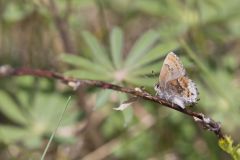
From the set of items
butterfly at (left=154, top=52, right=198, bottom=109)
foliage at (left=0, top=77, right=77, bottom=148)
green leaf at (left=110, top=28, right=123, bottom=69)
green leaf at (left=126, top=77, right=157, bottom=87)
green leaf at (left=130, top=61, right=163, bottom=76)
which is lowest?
butterfly at (left=154, top=52, right=198, bottom=109)

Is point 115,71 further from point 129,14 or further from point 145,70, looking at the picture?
point 129,14

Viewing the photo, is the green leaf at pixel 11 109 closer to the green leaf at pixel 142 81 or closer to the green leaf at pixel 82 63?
the green leaf at pixel 82 63

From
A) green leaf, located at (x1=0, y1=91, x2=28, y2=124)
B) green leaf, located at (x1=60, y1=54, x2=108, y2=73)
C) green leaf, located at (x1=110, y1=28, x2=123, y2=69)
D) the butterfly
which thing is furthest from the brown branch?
green leaf, located at (x1=0, y1=91, x2=28, y2=124)

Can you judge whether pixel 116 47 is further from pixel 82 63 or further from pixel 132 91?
pixel 132 91

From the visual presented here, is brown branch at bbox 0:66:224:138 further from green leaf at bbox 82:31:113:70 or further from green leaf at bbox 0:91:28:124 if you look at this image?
green leaf at bbox 0:91:28:124

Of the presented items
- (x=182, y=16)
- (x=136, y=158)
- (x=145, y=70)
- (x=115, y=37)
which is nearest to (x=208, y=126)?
(x=145, y=70)

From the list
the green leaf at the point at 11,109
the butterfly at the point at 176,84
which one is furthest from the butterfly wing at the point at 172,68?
the green leaf at the point at 11,109
